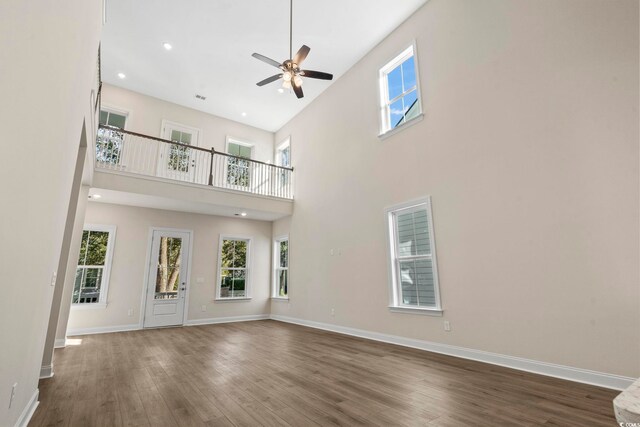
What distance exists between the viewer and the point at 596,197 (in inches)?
123

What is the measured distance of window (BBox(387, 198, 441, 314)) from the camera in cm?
465

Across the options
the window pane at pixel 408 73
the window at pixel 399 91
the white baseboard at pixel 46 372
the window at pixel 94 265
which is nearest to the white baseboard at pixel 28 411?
the white baseboard at pixel 46 372

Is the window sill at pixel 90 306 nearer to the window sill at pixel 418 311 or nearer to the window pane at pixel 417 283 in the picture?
the window sill at pixel 418 311

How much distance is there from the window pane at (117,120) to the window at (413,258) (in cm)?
673

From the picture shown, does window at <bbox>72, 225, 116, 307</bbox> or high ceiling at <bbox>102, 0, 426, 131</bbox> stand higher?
high ceiling at <bbox>102, 0, 426, 131</bbox>

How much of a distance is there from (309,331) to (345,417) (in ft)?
13.6

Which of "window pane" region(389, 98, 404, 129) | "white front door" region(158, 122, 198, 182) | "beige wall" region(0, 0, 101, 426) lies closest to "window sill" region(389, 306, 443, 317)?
"window pane" region(389, 98, 404, 129)

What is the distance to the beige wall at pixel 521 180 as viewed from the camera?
302 cm

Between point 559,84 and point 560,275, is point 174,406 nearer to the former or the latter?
point 560,275

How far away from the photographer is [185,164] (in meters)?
7.84

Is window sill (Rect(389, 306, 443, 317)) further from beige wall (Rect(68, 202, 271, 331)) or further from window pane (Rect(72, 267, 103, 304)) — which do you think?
window pane (Rect(72, 267, 103, 304))

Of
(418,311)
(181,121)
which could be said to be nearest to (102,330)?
(181,121)

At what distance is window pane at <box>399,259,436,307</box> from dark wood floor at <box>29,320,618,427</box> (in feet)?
2.43

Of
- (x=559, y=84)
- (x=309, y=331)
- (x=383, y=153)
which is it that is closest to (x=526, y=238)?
(x=559, y=84)
